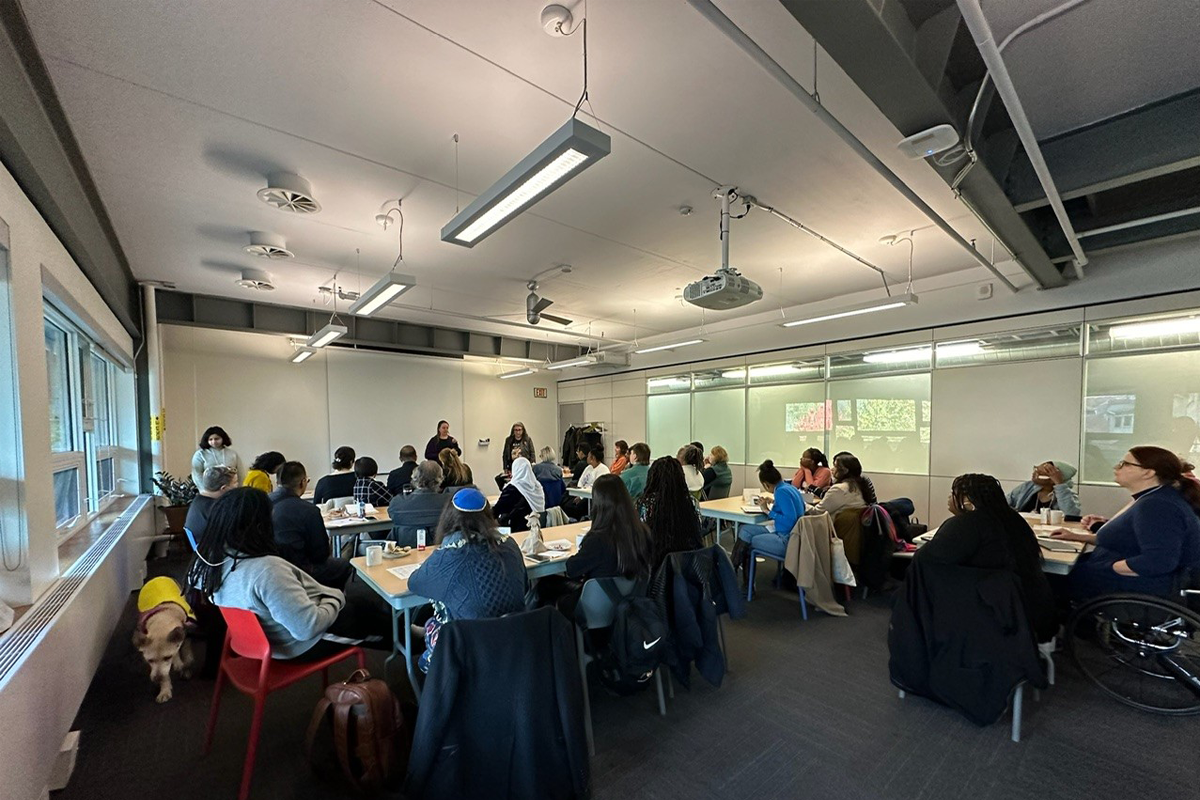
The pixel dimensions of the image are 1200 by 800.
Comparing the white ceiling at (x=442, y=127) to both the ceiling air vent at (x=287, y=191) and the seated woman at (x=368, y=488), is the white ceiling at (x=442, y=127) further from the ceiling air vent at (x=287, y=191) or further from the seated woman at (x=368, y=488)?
the seated woman at (x=368, y=488)

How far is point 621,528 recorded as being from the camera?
8.12 feet

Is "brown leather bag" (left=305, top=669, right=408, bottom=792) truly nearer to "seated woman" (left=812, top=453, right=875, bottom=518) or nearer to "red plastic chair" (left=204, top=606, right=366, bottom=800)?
"red plastic chair" (left=204, top=606, right=366, bottom=800)

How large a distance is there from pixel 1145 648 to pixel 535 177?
158 inches

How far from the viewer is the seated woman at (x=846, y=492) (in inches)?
160

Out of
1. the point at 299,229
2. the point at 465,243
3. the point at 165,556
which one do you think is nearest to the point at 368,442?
the point at 165,556

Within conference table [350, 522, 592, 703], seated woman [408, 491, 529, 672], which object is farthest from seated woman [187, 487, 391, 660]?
seated woman [408, 491, 529, 672]

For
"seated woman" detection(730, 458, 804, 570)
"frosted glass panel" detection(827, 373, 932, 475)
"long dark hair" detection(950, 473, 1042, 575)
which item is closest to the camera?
"long dark hair" detection(950, 473, 1042, 575)

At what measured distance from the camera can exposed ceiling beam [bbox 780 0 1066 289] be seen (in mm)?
1642

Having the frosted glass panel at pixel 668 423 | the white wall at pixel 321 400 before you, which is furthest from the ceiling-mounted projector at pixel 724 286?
the white wall at pixel 321 400

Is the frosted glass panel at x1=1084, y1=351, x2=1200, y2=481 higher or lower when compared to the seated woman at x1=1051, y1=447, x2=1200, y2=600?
higher

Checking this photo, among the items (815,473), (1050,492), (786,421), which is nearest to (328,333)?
(815,473)

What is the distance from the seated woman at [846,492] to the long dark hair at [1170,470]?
1.67 m

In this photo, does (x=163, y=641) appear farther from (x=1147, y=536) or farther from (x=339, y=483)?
(x=1147, y=536)

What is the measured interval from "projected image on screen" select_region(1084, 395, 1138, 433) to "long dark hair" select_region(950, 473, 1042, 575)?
132 inches
